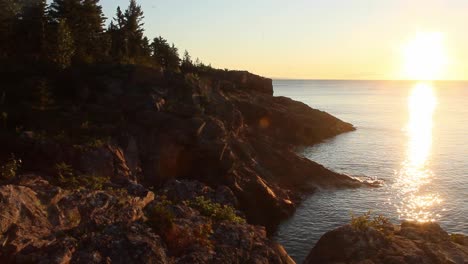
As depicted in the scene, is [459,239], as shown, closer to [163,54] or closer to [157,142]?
[157,142]

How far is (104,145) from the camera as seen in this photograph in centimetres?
3841

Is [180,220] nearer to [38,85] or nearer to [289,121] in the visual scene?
[38,85]

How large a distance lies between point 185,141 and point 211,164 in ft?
13.8

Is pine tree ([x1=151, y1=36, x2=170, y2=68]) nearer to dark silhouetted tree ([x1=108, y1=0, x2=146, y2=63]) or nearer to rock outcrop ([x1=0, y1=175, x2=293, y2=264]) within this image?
dark silhouetted tree ([x1=108, y1=0, x2=146, y2=63])

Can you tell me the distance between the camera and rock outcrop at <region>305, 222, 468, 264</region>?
77.8 ft

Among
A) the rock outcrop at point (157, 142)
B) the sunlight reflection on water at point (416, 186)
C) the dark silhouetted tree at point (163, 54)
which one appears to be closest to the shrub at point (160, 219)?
the rock outcrop at point (157, 142)

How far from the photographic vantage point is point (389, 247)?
80.3ft

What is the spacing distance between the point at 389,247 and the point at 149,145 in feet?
92.5

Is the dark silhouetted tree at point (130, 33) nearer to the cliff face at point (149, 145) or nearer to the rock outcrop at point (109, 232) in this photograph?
the cliff face at point (149, 145)

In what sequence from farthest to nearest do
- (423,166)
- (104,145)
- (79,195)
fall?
(423,166) < (104,145) < (79,195)

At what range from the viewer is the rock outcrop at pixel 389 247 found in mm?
23703

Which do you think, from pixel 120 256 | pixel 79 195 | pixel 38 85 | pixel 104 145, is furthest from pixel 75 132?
pixel 120 256

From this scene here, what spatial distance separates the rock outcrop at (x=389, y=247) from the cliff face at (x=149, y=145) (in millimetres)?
4878

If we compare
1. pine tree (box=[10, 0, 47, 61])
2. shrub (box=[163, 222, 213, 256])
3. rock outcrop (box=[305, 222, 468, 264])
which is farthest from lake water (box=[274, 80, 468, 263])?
pine tree (box=[10, 0, 47, 61])
